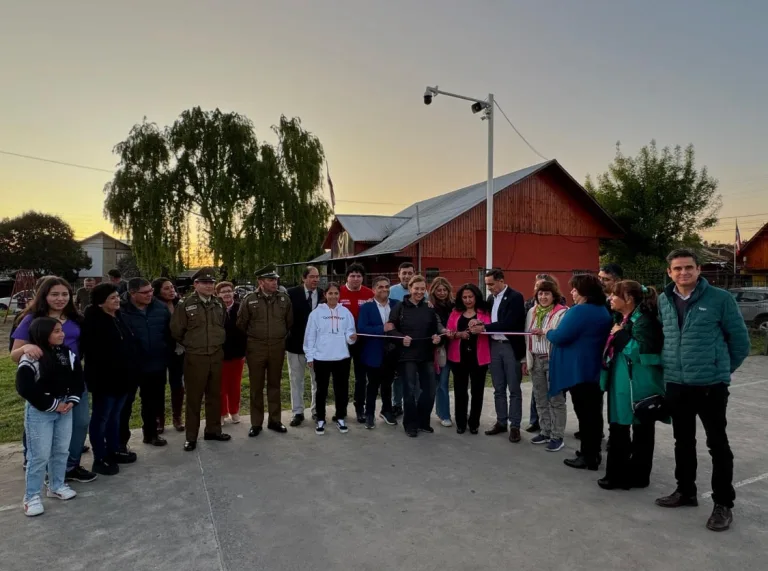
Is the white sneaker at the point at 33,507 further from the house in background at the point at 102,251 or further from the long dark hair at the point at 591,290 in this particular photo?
the house in background at the point at 102,251

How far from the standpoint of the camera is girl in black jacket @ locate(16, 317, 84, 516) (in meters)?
3.45

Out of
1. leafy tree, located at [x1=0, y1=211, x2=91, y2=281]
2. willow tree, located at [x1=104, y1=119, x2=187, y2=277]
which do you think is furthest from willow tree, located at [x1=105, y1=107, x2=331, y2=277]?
leafy tree, located at [x1=0, y1=211, x2=91, y2=281]

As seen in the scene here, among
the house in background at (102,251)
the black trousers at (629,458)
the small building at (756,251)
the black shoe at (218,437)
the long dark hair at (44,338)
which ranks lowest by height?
the black shoe at (218,437)

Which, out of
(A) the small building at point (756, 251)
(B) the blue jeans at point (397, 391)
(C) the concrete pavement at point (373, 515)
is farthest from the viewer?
(A) the small building at point (756, 251)

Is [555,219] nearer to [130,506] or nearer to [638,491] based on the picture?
[638,491]

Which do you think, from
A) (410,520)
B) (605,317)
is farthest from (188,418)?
(605,317)

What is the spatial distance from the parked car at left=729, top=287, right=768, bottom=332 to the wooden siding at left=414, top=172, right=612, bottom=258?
9074mm

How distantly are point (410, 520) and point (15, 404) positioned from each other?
6382 mm

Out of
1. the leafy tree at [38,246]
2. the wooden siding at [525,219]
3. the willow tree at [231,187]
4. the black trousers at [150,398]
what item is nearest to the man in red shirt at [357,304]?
the black trousers at [150,398]

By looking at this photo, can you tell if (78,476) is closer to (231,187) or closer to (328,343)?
(328,343)

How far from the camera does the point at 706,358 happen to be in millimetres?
3281

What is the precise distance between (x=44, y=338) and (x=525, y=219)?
22.1m

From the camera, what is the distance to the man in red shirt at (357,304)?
5807 mm

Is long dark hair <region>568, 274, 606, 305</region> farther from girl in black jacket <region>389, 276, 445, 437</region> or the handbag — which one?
girl in black jacket <region>389, 276, 445, 437</region>
